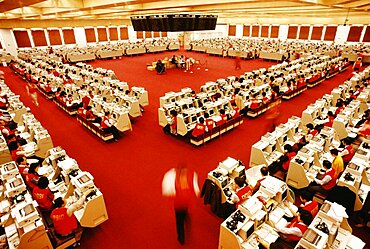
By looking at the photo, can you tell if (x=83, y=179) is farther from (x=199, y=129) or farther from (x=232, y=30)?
(x=232, y=30)

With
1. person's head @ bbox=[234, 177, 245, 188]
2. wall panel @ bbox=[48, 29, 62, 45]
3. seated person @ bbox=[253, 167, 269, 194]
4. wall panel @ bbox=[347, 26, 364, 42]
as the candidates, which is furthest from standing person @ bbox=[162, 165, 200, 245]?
wall panel @ bbox=[347, 26, 364, 42]

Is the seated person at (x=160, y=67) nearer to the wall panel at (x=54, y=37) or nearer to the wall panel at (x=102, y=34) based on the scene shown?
the wall panel at (x=102, y=34)

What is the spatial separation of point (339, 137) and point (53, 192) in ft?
28.5

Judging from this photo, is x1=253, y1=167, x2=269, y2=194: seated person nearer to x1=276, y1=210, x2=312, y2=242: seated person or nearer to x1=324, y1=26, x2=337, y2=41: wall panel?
x1=276, y1=210, x2=312, y2=242: seated person

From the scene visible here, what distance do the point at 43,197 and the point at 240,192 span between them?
4.12 meters

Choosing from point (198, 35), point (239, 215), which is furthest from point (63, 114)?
point (198, 35)

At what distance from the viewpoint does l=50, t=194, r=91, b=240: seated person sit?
4.26m

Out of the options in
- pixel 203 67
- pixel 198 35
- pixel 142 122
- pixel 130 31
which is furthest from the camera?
pixel 198 35

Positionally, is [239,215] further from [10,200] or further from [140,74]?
[140,74]

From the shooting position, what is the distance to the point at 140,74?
58.0 feet

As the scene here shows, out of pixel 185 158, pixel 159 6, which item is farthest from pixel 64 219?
pixel 159 6

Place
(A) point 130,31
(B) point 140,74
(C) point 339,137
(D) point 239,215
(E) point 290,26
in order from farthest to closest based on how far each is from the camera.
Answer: (A) point 130,31
(E) point 290,26
(B) point 140,74
(C) point 339,137
(D) point 239,215

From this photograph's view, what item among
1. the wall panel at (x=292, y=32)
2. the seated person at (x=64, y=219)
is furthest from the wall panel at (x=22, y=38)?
the wall panel at (x=292, y=32)

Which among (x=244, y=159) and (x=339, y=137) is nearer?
(x=244, y=159)
